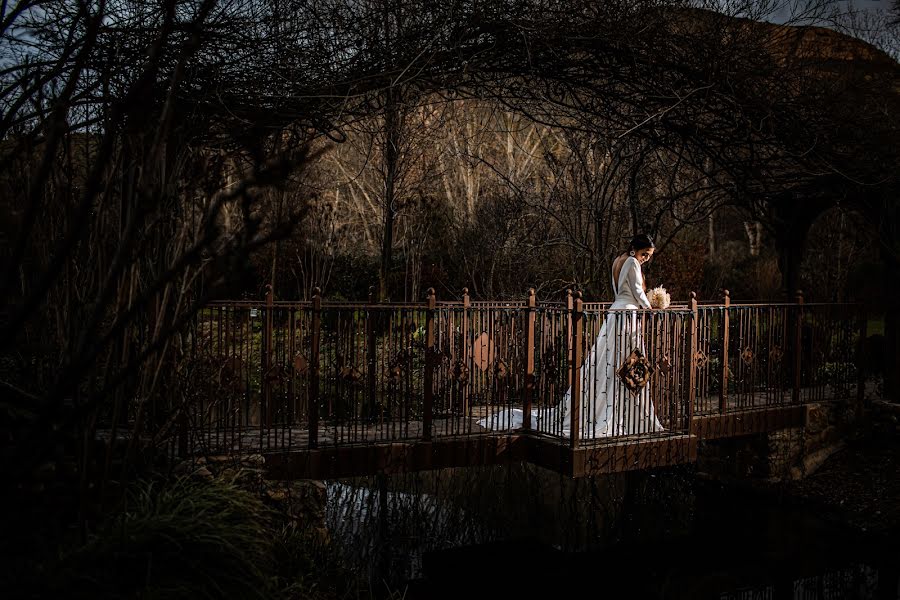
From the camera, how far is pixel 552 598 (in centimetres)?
676

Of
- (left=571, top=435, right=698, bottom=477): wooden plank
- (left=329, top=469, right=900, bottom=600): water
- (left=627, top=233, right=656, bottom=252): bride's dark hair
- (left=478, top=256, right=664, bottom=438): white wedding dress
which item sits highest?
(left=627, top=233, right=656, bottom=252): bride's dark hair

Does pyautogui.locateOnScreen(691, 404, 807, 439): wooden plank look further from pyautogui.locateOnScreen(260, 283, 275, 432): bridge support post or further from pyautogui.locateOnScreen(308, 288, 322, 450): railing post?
pyautogui.locateOnScreen(260, 283, 275, 432): bridge support post

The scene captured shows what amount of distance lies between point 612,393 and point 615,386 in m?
0.23

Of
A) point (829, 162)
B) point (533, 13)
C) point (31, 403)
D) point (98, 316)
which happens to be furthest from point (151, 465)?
point (829, 162)

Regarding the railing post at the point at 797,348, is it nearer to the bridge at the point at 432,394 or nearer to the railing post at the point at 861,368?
the bridge at the point at 432,394

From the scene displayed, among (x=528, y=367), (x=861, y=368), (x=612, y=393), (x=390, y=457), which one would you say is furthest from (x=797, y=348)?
(x=390, y=457)

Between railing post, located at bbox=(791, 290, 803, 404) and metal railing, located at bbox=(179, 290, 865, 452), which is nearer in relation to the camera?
metal railing, located at bbox=(179, 290, 865, 452)

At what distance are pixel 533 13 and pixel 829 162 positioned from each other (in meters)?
4.56

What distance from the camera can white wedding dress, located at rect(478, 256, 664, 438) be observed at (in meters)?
7.24

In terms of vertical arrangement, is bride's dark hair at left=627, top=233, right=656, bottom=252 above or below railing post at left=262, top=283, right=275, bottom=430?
above

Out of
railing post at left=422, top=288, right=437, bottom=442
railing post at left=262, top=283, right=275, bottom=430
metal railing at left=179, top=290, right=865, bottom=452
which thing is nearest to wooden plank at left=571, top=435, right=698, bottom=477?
metal railing at left=179, top=290, right=865, bottom=452

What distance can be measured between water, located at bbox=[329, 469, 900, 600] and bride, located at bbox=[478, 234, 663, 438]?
4.74ft

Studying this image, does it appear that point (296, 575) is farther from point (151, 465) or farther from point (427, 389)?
point (427, 389)

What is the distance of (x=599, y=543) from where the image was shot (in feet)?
27.5
